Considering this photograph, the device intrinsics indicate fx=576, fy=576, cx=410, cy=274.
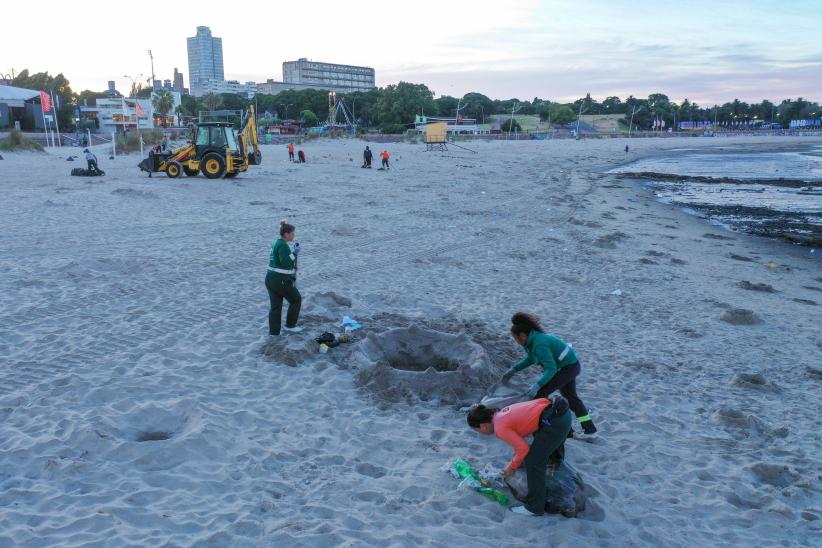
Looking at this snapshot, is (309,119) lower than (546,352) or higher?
higher

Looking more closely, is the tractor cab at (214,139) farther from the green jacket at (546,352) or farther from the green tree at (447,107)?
the green tree at (447,107)

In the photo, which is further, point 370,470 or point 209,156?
point 209,156

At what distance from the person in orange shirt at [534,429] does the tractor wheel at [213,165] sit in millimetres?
23103

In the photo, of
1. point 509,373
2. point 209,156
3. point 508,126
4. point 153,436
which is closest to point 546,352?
point 509,373

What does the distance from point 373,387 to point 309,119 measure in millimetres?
105261

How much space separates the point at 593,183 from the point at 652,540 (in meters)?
31.2

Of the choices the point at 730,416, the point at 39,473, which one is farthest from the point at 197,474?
the point at 730,416

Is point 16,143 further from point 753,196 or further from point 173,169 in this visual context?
point 753,196

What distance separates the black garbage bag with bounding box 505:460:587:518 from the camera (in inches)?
177

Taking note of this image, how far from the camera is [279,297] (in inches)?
300

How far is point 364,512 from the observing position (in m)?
4.44

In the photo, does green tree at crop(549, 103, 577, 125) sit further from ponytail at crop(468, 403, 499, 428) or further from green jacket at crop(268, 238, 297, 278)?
ponytail at crop(468, 403, 499, 428)

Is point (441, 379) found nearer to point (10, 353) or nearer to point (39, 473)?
point (39, 473)

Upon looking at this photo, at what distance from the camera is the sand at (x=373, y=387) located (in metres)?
4.40
